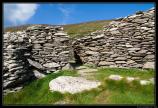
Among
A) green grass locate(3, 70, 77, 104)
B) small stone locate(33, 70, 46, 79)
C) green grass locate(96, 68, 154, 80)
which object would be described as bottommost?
green grass locate(3, 70, 77, 104)

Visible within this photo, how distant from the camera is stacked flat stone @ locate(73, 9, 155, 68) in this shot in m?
16.8

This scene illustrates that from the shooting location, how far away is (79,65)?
18359 mm

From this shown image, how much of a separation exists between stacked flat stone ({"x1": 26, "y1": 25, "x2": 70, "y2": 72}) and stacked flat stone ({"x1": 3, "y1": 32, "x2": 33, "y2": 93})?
83 centimetres

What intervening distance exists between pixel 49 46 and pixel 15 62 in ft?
8.94

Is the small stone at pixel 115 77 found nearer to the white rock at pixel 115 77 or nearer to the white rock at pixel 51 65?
the white rock at pixel 115 77

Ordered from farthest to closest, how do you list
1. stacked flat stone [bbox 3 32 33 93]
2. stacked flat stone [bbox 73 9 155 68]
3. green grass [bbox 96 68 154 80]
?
stacked flat stone [bbox 73 9 155 68] < stacked flat stone [bbox 3 32 33 93] < green grass [bbox 96 68 154 80]

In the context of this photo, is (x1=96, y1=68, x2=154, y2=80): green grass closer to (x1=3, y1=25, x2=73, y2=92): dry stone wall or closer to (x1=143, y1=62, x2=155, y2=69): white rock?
(x1=143, y1=62, x2=155, y2=69): white rock

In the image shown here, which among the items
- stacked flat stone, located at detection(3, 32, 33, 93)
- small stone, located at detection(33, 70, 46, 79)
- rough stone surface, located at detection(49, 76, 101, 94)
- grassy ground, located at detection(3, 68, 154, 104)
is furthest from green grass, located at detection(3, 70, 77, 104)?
small stone, located at detection(33, 70, 46, 79)

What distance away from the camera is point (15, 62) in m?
16.4

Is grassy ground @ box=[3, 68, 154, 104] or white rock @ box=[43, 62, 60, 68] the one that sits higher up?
white rock @ box=[43, 62, 60, 68]

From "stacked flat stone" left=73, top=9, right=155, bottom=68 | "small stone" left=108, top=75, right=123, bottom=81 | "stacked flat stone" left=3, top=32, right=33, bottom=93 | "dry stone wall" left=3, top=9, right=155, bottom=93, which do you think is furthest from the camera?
"stacked flat stone" left=73, top=9, right=155, bottom=68

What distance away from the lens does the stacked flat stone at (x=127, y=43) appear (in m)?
16.8

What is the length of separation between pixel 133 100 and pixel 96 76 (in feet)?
9.66

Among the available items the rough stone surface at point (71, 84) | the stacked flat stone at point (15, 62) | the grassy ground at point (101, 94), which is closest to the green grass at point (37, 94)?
the grassy ground at point (101, 94)
